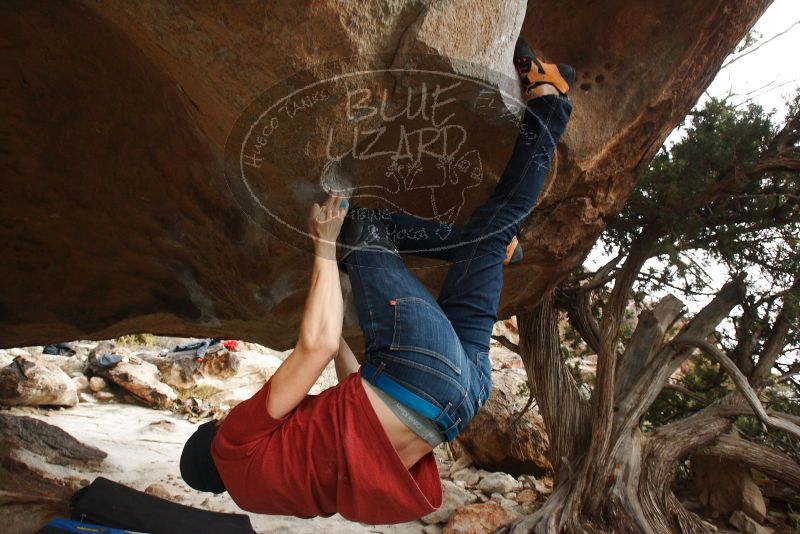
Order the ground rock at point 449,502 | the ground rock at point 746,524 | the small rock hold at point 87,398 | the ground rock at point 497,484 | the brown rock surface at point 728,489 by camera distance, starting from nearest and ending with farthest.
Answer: the ground rock at point 449,502 < the ground rock at point 746,524 < the brown rock surface at point 728,489 < the ground rock at point 497,484 < the small rock hold at point 87,398

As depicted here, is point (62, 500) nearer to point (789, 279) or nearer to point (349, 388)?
point (349, 388)

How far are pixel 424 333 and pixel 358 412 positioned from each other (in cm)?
31

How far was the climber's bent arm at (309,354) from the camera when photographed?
5.37 ft

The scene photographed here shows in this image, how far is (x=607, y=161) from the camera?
2908mm

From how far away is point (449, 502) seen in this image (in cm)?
478

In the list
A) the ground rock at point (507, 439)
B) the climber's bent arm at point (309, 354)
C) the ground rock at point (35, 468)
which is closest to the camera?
the climber's bent arm at point (309, 354)

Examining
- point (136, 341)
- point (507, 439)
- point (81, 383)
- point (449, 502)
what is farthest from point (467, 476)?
point (136, 341)

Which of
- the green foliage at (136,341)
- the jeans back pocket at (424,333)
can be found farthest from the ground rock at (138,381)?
the jeans back pocket at (424,333)

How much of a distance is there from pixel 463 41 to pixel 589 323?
388 cm

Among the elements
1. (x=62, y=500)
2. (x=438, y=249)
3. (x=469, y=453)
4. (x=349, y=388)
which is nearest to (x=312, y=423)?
(x=349, y=388)

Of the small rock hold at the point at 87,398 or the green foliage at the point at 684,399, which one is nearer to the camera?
the green foliage at the point at 684,399

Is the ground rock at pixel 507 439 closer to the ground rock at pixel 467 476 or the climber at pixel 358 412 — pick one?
the ground rock at pixel 467 476

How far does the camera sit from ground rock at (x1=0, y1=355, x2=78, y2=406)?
22.1ft

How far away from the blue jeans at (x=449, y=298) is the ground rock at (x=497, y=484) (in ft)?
13.1
